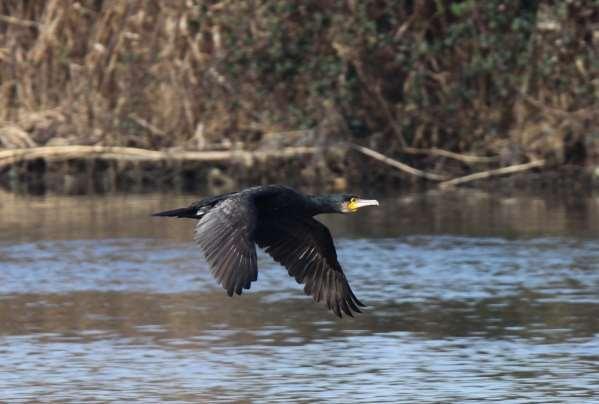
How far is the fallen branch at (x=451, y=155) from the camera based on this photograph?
62.4 feet

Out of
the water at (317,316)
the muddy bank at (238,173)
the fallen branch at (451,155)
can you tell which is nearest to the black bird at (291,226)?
the water at (317,316)

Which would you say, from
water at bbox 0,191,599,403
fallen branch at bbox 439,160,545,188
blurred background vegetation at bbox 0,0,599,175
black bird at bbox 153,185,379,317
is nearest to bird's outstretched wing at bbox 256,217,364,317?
black bird at bbox 153,185,379,317

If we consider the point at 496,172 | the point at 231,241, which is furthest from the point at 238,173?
the point at 231,241

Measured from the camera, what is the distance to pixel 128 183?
19516 millimetres

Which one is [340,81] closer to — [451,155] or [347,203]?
[451,155]

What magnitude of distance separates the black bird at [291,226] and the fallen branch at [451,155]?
10.8 m

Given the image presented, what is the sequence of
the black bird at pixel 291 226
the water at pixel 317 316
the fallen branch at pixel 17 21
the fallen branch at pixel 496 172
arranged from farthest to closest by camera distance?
1. the fallen branch at pixel 17 21
2. the fallen branch at pixel 496 172
3. the water at pixel 317 316
4. the black bird at pixel 291 226

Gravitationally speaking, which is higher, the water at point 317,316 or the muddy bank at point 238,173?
the muddy bank at point 238,173

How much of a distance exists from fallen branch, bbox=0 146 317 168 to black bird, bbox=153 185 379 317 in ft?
34.9

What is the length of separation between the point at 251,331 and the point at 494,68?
997 cm

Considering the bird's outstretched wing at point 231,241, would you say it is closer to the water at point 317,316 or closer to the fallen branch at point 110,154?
the water at point 317,316

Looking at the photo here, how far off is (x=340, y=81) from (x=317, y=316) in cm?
933

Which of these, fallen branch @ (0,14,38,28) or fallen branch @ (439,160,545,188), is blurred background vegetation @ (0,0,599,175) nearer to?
fallen branch @ (439,160,545,188)

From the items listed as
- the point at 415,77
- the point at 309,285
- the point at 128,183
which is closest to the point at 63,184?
the point at 128,183
